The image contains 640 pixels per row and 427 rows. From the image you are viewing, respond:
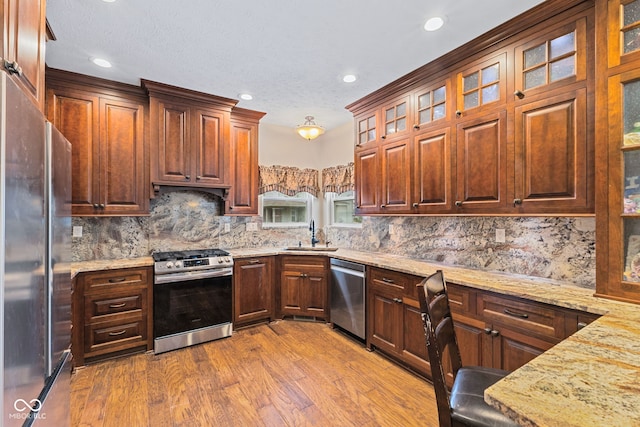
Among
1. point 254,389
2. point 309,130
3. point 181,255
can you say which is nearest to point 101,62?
point 181,255

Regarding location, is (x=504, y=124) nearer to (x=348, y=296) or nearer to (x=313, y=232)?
(x=348, y=296)

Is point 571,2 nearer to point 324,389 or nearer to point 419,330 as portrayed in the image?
point 419,330

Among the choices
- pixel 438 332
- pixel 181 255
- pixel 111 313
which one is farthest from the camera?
pixel 181 255

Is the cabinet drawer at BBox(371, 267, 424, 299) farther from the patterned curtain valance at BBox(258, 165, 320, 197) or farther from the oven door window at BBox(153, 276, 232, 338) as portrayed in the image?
the patterned curtain valance at BBox(258, 165, 320, 197)

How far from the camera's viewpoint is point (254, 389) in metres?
2.29

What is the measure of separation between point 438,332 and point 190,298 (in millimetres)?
2529

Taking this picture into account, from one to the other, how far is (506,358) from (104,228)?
384 cm

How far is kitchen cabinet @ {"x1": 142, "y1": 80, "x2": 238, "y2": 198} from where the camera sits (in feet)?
9.99

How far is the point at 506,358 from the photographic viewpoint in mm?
1851

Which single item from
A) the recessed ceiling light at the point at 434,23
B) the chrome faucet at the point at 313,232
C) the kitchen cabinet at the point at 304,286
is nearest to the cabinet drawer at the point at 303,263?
the kitchen cabinet at the point at 304,286

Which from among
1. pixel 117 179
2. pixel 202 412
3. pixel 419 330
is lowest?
pixel 202 412

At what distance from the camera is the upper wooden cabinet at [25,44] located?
983mm

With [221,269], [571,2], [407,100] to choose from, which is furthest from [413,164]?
[221,269]

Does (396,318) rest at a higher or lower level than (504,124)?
lower
